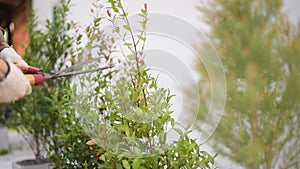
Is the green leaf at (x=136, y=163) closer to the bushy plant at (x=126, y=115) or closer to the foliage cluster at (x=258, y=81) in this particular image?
the bushy plant at (x=126, y=115)

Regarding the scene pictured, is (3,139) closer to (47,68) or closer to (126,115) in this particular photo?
(47,68)

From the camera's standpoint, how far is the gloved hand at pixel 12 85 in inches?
37.7

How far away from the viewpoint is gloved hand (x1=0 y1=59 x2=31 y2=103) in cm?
96

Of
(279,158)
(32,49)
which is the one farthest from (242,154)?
(32,49)

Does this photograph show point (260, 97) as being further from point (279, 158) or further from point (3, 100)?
point (3, 100)

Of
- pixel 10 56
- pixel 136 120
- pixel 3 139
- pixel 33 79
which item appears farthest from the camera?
pixel 3 139

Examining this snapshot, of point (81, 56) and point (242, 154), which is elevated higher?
point (81, 56)

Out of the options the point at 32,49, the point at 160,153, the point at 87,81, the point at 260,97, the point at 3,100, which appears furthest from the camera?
the point at 32,49

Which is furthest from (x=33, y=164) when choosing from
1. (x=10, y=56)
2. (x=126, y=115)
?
(x=126, y=115)

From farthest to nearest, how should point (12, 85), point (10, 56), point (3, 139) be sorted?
point (3, 139), point (10, 56), point (12, 85)

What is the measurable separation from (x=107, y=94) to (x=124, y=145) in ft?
0.73

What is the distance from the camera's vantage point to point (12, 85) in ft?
3.18

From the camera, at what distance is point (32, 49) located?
248cm

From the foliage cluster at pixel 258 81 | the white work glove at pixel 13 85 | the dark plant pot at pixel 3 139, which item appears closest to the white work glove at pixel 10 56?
the white work glove at pixel 13 85
